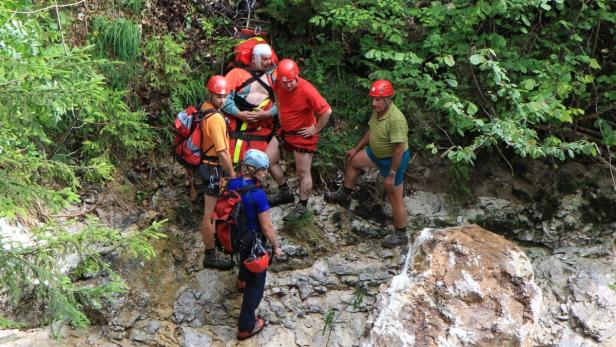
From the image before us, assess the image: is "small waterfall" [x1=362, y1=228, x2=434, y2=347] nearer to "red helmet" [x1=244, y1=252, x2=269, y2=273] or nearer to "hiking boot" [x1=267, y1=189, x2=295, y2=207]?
"red helmet" [x1=244, y1=252, x2=269, y2=273]

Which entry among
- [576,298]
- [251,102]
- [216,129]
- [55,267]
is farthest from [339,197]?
[55,267]

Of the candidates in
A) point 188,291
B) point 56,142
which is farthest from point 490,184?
point 56,142

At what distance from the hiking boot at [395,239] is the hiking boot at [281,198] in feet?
4.31

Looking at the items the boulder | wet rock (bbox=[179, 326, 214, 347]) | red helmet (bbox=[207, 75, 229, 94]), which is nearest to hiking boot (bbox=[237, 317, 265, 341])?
wet rock (bbox=[179, 326, 214, 347])

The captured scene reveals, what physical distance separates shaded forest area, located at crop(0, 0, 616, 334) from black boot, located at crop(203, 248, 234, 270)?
674mm

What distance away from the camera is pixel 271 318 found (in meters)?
6.58

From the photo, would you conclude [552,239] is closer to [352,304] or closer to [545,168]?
[545,168]

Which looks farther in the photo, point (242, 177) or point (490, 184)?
point (490, 184)

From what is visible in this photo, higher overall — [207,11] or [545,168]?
[207,11]

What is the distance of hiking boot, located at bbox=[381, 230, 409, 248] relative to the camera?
7359mm

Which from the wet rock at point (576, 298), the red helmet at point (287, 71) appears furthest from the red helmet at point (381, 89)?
the wet rock at point (576, 298)

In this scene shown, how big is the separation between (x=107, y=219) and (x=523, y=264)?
476cm

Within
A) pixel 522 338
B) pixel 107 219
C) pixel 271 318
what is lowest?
pixel 271 318

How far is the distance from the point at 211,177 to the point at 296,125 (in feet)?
4.02
